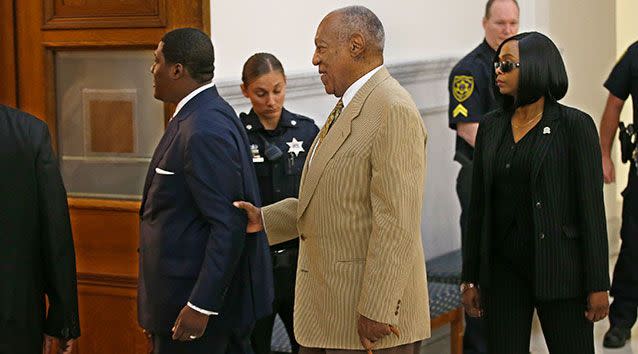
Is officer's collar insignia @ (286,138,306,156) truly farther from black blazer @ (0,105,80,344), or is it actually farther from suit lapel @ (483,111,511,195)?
black blazer @ (0,105,80,344)

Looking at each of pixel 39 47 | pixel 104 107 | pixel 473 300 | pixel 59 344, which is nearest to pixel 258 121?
pixel 104 107

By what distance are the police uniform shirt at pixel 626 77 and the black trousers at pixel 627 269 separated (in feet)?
1.36

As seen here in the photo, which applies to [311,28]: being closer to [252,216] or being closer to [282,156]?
[282,156]

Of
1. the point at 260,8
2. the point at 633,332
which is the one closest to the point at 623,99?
the point at 633,332

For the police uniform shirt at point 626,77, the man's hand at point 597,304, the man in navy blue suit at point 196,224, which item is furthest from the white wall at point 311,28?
the man's hand at point 597,304

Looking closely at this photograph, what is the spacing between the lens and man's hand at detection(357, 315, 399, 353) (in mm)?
3221

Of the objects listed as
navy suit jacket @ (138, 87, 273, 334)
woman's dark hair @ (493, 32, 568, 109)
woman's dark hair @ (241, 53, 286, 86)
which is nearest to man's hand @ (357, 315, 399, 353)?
navy suit jacket @ (138, 87, 273, 334)

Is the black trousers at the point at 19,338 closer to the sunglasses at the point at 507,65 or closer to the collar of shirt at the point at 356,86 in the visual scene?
the collar of shirt at the point at 356,86

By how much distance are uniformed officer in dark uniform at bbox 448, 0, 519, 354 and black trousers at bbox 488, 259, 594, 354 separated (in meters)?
2.03

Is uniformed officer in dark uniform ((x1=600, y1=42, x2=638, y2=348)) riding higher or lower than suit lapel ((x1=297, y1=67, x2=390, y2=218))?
lower

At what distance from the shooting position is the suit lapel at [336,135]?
10.8 ft

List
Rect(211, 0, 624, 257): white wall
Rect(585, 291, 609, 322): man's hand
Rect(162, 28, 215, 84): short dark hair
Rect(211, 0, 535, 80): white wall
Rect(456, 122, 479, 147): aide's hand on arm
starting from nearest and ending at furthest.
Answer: Rect(162, 28, 215, 84): short dark hair → Rect(585, 291, 609, 322): man's hand → Rect(211, 0, 535, 80): white wall → Rect(211, 0, 624, 257): white wall → Rect(456, 122, 479, 147): aide's hand on arm

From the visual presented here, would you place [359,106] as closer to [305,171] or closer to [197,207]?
[305,171]

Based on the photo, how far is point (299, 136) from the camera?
4926 mm
